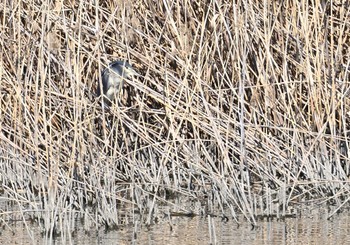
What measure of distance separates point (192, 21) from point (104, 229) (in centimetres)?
174

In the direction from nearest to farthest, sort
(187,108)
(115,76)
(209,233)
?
(209,233) → (187,108) → (115,76)

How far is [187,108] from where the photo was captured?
5.57m

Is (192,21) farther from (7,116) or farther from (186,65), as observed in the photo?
(7,116)

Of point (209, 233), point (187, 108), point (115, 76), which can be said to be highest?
point (115, 76)

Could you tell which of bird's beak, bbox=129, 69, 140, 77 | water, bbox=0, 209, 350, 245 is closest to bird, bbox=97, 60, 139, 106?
bird's beak, bbox=129, 69, 140, 77

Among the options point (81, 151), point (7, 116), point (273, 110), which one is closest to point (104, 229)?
point (81, 151)

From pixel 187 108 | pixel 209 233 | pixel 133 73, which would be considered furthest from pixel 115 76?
→ pixel 209 233

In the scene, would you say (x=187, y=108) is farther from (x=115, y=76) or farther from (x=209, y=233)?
(x=209, y=233)

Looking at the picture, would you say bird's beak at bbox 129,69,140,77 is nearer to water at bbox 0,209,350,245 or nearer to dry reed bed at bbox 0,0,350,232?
dry reed bed at bbox 0,0,350,232

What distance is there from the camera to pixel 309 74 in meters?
5.89

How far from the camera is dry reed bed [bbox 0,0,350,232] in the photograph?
17.4 ft

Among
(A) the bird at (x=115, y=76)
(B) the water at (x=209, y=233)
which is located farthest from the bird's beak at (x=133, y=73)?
(B) the water at (x=209, y=233)

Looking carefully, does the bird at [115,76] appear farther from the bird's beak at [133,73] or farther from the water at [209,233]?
the water at [209,233]

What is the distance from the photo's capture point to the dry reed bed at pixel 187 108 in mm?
5301
